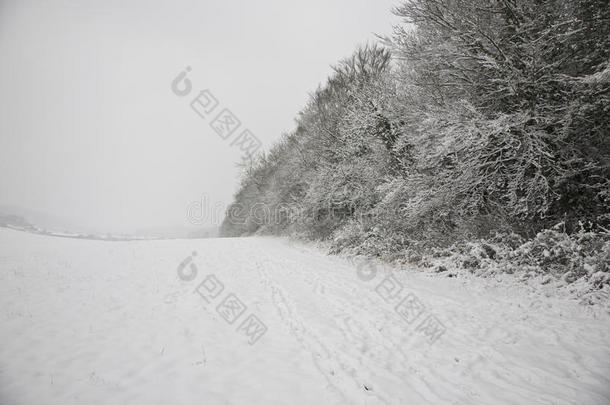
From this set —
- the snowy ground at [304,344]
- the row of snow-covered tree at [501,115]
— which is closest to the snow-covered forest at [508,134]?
the row of snow-covered tree at [501,115]

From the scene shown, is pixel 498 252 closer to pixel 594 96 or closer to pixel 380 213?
pixel 594 96

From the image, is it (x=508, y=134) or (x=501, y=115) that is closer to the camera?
(x=508, y=134)

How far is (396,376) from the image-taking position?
376 cm

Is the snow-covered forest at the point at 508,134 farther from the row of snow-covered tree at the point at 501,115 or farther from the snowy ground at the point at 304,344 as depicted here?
the snowy ground at the point at 304,344

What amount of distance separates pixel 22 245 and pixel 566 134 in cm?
2373

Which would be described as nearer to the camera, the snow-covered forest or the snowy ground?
the snowy ground

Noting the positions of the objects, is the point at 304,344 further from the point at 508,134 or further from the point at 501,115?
the point at 501,115

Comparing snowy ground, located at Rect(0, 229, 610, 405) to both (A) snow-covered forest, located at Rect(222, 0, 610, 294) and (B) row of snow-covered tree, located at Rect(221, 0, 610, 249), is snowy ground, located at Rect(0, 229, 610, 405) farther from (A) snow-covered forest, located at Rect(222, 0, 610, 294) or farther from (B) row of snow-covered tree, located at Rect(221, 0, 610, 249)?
(B) row of snow-covered tree, located at Rect(221, 0, 610, 249)

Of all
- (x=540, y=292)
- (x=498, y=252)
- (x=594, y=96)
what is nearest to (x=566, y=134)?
(x=594, y=96)

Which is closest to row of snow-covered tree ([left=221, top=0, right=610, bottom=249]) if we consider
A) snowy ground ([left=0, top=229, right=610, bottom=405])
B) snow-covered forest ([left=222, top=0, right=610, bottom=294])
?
snow-covered forest ([left=222, top=0, right=610, bottom=294])

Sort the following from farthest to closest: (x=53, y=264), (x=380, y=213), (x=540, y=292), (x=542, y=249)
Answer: (x=380, y=213)
(x=53, y=264)
(x=542, y=249)
(x=540, y=292)

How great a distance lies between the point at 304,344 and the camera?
466 cm

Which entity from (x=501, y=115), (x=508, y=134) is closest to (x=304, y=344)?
(x=508, y=134)

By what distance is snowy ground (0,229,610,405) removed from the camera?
3492 mm
